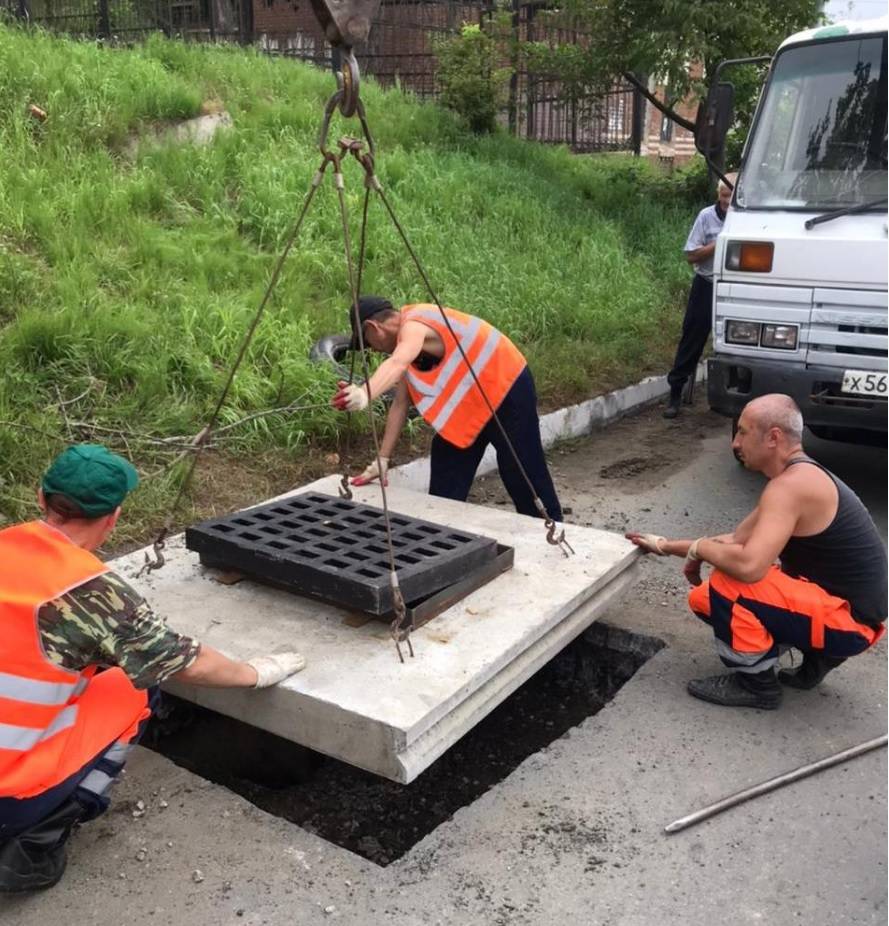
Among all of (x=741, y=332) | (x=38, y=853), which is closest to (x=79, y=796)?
(x=38, y=853)

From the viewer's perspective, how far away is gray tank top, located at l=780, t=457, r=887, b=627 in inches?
124

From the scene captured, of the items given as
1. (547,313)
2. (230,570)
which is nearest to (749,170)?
(547,313)

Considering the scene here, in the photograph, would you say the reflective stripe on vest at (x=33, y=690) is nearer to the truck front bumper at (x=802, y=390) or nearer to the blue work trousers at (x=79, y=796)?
the blue work trousers at (x=79, y=796)

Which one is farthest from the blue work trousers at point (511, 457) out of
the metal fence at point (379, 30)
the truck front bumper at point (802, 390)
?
the metal fence at point (379, 30)

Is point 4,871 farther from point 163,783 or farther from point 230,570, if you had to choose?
point 230,570

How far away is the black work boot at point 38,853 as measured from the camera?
2.32 m

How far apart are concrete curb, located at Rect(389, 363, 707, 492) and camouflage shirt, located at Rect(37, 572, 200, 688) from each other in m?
3.15

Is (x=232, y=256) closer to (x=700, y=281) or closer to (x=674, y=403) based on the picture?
(x=700, y=281)

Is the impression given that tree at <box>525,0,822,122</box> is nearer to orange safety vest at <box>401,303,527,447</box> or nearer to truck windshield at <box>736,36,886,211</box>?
truck windshield at <box>736,36,886,211</box>

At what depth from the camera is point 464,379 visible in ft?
13.5

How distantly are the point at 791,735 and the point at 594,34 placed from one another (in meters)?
10.2

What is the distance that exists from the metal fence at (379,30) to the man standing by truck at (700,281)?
19.9 ft

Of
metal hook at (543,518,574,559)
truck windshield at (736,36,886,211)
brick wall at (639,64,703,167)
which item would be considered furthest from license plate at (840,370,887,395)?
brick wall at (639,64,703,167)

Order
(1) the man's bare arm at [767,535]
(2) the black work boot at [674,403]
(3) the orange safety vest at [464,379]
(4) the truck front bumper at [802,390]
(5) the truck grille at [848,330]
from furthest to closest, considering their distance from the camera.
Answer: (2) the black work boot at [674,403] < (4) the truck front bumper at [802,390] < (5) the truck grille at [848,330] < (3) the orange safety vest at [464,379] < (1) the man's bare arm at [767,535]
